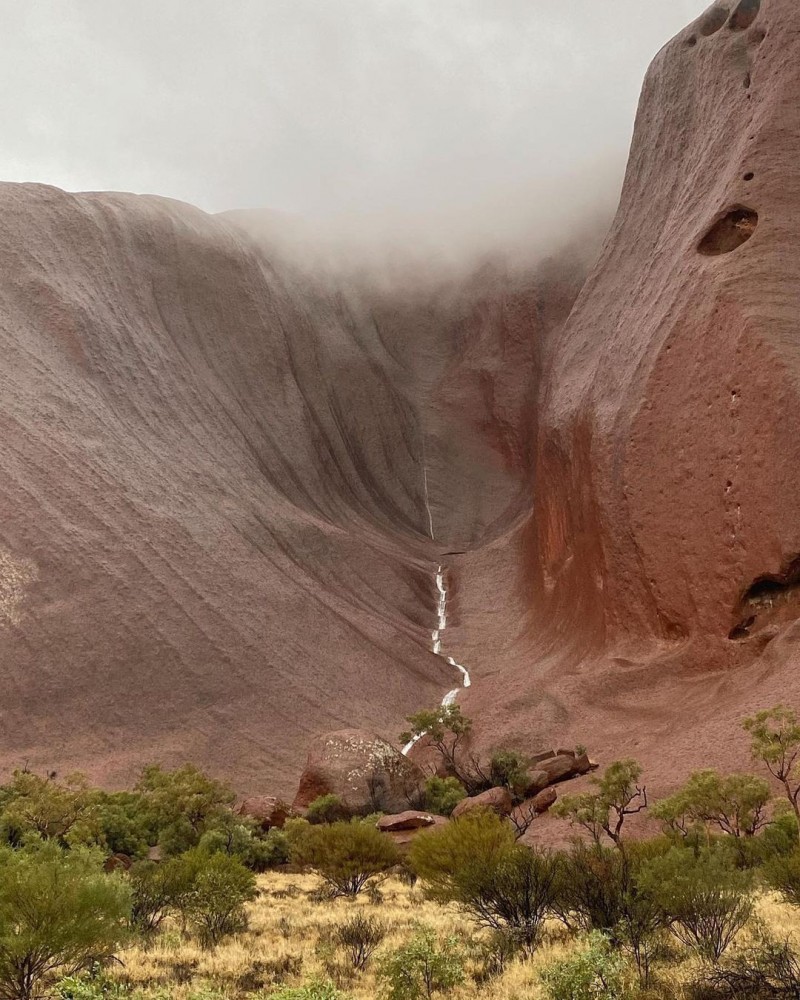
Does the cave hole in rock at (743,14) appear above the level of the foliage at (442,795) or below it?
above

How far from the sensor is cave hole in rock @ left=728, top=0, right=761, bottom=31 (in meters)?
28.1

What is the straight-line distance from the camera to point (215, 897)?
10.9 meters

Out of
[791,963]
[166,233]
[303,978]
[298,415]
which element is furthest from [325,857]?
[166,233]

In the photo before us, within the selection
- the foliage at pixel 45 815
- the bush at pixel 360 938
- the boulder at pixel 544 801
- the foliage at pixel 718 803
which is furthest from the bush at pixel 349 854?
the foliage at pixel 45 815

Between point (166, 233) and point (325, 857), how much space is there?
31.9 meters

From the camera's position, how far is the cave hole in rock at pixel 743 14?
2809cm

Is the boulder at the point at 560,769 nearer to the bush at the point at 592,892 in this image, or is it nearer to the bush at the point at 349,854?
the bush at the point at 349,854

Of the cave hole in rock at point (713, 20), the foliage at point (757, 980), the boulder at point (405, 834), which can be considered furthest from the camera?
the cave hole in rock at point (713, 20)

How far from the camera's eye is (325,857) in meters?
13.9

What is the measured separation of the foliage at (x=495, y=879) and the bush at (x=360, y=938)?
767mm

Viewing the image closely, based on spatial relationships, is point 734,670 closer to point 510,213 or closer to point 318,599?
point 318,599

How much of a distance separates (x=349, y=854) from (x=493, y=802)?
4.70m

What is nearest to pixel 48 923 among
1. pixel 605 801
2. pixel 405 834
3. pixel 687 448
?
pixel 605 801

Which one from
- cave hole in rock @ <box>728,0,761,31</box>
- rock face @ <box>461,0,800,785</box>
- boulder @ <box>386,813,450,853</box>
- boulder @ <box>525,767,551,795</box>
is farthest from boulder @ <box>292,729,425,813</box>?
cave hole in rock @ <box>728,0,761,31</box>
